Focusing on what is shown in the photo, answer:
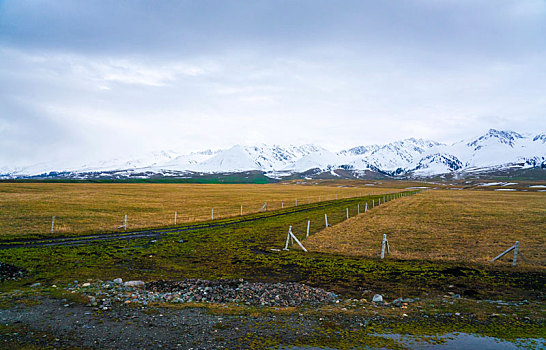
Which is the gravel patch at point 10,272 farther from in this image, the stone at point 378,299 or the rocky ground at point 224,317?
the stone at point 378,299

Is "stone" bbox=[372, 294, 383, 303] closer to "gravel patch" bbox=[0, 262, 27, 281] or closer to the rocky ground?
the rocky ground

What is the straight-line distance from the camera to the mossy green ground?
13.9 meters

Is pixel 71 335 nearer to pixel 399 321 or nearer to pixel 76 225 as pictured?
pixel 399 321

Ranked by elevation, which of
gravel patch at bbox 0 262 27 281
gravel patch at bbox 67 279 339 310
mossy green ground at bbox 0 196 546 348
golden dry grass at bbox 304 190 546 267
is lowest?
golden dry grass at bbox 304 190 546 267

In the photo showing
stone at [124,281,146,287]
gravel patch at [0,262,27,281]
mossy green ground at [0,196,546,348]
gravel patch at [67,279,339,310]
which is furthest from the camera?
gravel patch at [0,262,27,281]

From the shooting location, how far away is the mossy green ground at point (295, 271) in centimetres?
1389

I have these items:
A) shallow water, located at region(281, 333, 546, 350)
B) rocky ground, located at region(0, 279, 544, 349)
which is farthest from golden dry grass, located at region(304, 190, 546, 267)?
shallow water, located at region(281, 333, 546, 350)

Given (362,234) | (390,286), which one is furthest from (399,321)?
(362,234)

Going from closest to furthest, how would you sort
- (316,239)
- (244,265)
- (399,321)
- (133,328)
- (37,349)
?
(37,349), (133,328), (399,321), (244,265), (316,239)

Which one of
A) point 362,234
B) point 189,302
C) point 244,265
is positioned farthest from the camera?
point 362,234

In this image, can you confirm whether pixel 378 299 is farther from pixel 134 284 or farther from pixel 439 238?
pixel 439 238

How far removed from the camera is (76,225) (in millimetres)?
35281

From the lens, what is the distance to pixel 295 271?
59.0 ft

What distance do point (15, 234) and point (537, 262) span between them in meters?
40.8
